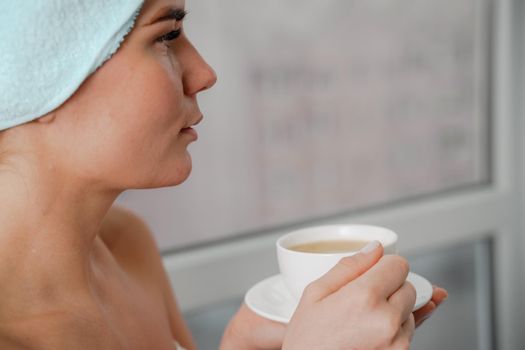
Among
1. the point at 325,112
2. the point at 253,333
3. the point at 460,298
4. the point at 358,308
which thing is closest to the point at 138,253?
the point at 253,333

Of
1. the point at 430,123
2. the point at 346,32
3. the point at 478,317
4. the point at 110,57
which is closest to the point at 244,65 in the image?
the point at 346,32

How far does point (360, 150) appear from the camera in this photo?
1.58 metres

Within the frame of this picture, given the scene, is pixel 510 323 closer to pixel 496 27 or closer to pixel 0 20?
pixel 496 27

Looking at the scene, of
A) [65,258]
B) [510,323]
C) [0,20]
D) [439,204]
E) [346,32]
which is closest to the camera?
[0,20]

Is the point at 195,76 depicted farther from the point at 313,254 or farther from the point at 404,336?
the point at 404,336

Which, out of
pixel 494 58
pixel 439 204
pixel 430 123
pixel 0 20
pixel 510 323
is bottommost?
pixel 510 323

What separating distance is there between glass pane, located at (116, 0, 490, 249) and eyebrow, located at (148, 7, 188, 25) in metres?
0.47

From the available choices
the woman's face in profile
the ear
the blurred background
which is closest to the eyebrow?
the woman's face in profile

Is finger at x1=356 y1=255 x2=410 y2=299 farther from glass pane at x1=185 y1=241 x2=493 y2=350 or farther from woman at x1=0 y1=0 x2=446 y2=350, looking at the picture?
glass pane at x1=185 y1=241 x2=493 y2=350

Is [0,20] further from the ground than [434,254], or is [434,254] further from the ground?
[0,20]

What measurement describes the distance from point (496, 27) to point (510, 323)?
705mm

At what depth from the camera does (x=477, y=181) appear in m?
1.77

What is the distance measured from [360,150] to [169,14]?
0.86m

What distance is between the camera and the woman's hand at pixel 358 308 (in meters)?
0.71
